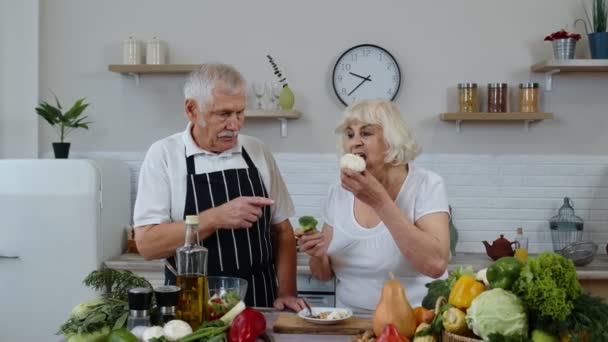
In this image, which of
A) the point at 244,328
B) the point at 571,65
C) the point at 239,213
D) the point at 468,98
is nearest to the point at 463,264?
the point at 468,98

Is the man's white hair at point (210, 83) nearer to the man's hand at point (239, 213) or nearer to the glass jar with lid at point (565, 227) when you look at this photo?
the man's hand at point (239, 213)

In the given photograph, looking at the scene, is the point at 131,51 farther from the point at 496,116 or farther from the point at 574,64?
the point at 574,64

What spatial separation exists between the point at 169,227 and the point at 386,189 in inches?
30.2

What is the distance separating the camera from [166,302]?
1905mm

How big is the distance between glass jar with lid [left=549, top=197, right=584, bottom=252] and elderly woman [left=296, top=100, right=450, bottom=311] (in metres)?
2.22

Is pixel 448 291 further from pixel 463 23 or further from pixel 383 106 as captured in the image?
pixel 463 23

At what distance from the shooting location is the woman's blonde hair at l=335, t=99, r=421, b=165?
101 inches

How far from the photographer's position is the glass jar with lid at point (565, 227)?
449 cm

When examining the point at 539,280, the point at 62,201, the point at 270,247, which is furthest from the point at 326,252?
the point at 62,201

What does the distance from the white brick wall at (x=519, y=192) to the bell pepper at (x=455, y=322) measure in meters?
3.06

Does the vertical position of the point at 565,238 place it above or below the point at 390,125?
below

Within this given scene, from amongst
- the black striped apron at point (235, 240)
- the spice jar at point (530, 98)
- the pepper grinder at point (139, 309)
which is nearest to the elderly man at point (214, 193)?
the black striped apron at point (235, 240)

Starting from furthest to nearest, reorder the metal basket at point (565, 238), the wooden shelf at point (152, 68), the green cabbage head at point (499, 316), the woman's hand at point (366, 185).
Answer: the wooden shelf at point (152, 68), the metal basket at point (565, 238), the woman's hand at point (366, 185), the green cabbage head at point (499, 316)

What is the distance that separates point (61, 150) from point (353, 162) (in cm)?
269
